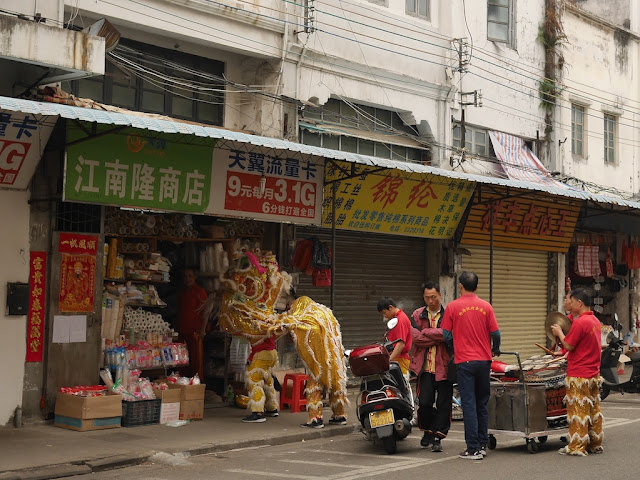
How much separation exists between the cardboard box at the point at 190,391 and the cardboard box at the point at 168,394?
0.23 ft

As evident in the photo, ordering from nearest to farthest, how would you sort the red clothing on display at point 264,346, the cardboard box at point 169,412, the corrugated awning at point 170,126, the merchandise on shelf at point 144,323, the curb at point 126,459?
the curb at point 126,459 < the corrugated awning at point 170,126 < the cardboard box at point 169,412 < the red clothing on display at point 264,346 < the merchandise on shelf at point 144,323

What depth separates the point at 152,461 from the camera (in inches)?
366

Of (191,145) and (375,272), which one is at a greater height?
(191,145)

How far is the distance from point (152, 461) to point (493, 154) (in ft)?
37.3

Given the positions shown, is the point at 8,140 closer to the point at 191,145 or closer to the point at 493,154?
the point at 191,145

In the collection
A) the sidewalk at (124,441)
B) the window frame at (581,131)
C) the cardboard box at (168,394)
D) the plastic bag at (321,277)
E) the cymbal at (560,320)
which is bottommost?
the sidewalk at (124,441)

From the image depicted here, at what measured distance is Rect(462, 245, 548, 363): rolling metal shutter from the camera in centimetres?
1823

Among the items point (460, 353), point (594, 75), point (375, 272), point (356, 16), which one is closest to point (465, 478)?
point (460, 353)

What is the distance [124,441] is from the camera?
1000cm

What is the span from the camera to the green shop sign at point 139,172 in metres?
10.6

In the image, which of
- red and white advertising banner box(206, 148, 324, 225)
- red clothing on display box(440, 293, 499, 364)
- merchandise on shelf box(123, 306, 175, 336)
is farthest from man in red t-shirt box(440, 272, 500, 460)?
merchandise on shelf box(123, 306, 175, 336)

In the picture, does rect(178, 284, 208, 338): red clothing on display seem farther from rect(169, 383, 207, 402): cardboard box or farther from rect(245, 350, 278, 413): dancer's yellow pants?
rect(245, 350, 278, 413): dancer's yellow pants

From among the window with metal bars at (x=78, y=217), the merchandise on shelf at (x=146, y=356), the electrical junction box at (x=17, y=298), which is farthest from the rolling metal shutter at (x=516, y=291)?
the electrical junction box at (x=17, y=298)

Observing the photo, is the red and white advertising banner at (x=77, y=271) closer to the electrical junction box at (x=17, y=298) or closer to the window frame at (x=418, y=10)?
the electrical junction box at (x=17, y=298)
